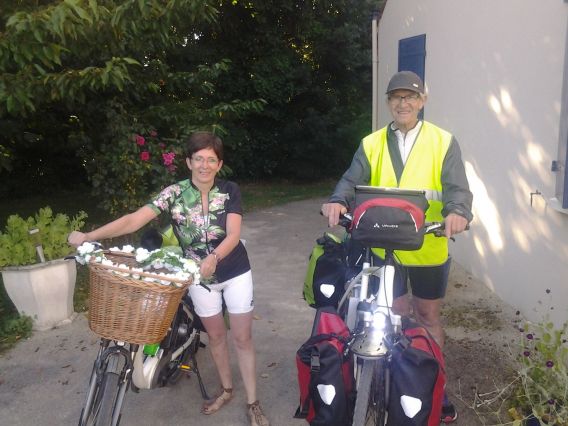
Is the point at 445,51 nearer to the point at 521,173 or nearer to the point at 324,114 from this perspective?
the point at 521,173

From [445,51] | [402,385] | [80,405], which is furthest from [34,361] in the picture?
[445,51]

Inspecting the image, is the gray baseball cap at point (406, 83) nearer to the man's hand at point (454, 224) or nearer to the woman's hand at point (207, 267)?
the man's hand at point (454, 224)

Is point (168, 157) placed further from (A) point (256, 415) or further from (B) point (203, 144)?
(A) point (256, 415)

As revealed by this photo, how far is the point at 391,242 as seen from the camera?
2318 millimetres

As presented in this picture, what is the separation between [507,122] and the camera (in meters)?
4.71

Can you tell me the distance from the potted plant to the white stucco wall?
3777 millimetres

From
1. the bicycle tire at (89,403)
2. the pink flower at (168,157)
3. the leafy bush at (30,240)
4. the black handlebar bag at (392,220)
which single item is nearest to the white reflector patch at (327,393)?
the black handlebar bag at (392,220)

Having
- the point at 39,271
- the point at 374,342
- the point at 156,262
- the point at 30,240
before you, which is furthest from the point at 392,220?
the point at 30,240

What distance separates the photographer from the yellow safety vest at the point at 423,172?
2711 millimetres

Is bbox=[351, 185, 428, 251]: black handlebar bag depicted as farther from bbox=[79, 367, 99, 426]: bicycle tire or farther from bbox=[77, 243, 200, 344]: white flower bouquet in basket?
bbox=[79, 367, 99, 426]: bicycle tire

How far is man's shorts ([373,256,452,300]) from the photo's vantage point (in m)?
2.87

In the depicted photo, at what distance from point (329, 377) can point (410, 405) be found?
33 cm

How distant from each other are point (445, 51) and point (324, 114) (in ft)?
26.0

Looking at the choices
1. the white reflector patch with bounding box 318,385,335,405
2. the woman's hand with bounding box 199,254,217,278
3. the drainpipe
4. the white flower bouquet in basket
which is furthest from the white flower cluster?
the drainpipe
